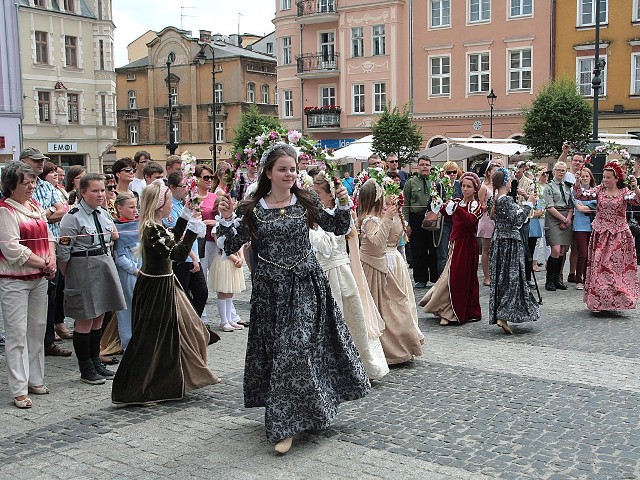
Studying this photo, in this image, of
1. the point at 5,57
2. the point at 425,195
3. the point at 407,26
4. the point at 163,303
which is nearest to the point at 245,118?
the point at 407,26

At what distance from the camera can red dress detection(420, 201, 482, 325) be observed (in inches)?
368

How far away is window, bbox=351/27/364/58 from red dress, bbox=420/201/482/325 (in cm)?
3363

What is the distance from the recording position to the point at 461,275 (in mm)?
9328

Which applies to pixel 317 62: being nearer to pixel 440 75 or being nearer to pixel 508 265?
pixel 440 75

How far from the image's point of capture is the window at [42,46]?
1764 inches

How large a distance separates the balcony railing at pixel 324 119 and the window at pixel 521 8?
11225 millimetres

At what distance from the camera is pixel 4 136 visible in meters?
30.1

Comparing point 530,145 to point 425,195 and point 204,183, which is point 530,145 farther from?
point 204,183

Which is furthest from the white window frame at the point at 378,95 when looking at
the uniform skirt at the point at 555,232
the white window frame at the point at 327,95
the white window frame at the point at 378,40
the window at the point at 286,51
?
the uniform skirt at the point at 555,232

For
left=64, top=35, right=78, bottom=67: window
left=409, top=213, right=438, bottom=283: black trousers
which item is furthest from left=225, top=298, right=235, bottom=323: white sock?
left=64, top=35, right=78, bottom=67: window

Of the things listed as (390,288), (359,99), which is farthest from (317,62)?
(390,288)

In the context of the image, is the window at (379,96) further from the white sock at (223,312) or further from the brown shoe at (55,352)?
the brown shoe at (55,352)

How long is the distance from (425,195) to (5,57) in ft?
79.8

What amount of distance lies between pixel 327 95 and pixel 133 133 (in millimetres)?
26609
